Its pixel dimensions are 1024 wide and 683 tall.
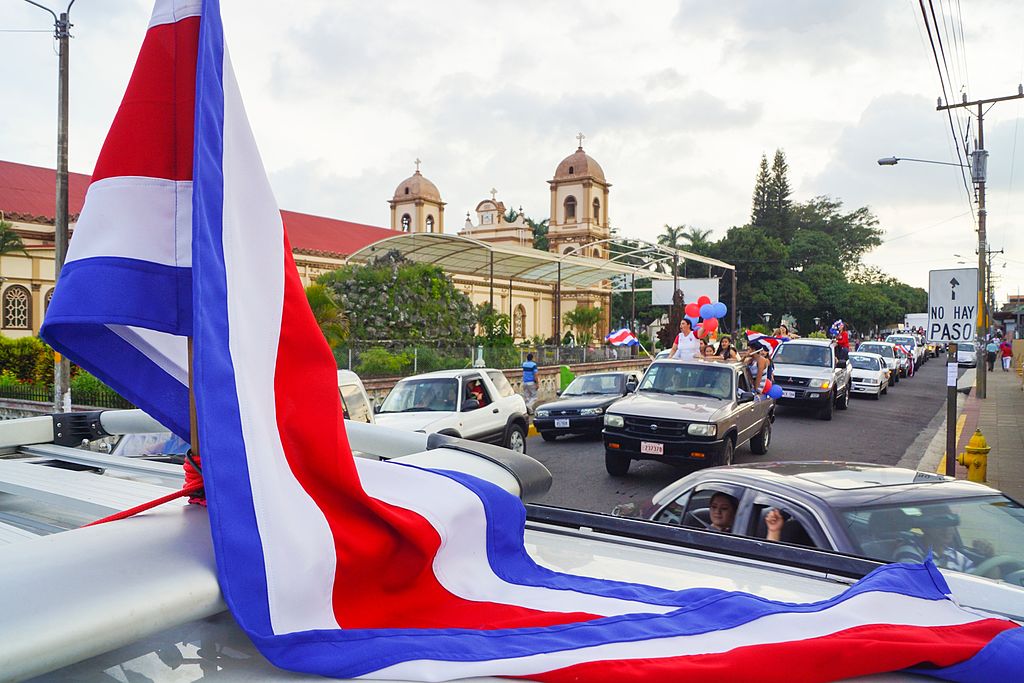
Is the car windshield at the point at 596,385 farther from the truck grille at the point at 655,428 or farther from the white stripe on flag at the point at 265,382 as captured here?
the white stripe on flag at the point at 265,382

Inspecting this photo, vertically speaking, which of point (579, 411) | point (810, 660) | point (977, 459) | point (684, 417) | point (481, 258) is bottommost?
point (977, 459)

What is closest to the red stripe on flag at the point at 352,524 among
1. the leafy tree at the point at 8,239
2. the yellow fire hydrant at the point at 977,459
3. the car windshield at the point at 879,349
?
the yellow fire hydrant at the point at 977,459

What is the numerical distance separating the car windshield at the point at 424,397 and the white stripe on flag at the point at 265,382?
1021cm

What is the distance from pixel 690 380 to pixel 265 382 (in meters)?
11.3

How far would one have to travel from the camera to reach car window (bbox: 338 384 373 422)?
9101 mm

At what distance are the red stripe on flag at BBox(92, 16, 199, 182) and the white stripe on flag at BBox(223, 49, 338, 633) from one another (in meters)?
0.09

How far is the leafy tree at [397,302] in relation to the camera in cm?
2469

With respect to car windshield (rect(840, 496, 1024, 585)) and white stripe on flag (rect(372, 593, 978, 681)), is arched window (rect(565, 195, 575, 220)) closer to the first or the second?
car windshield (rect(840, 496, 1024, 585))

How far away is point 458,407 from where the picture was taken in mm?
12109

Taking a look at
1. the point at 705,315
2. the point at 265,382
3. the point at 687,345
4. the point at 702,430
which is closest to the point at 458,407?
the point at 702,430

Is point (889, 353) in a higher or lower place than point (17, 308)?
lower

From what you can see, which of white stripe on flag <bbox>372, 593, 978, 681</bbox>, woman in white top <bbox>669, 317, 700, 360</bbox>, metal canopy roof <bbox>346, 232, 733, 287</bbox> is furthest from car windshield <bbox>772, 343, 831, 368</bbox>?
white stripe on flag <bbox>372, 593, 978, 681</bbox>

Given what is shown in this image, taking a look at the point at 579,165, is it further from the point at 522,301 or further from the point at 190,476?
the point at 190,476

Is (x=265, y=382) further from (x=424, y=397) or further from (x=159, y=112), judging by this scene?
(x=424, y=397)
